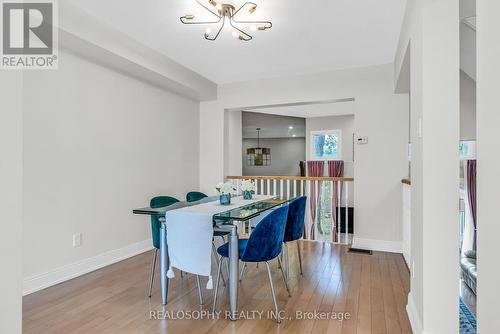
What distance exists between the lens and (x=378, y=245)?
164 inches

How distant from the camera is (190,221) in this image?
7.42 ft

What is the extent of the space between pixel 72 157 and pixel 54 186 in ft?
1.15

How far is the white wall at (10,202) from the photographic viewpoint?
40.7 inches

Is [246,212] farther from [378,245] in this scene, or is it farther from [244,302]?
[378,245]

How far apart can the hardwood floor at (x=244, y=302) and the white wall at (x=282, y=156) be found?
7.10 meters

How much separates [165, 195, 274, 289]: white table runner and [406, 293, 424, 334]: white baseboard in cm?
141

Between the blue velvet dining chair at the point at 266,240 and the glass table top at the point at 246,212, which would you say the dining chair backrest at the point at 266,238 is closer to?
the blue velvet dining chair at the point at 266,240

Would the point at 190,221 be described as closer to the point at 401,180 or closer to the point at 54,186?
the point at 54,186

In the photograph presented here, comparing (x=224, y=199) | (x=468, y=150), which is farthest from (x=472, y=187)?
(x=224, y=199)

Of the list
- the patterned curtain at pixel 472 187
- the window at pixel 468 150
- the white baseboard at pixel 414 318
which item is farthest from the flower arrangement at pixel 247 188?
the window at pixel 468 150

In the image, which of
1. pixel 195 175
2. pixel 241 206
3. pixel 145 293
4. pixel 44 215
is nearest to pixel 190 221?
pixel 241 206

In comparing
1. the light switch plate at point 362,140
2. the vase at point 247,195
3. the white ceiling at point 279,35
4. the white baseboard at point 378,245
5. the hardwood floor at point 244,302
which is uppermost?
the white ceiling at point 279,35
